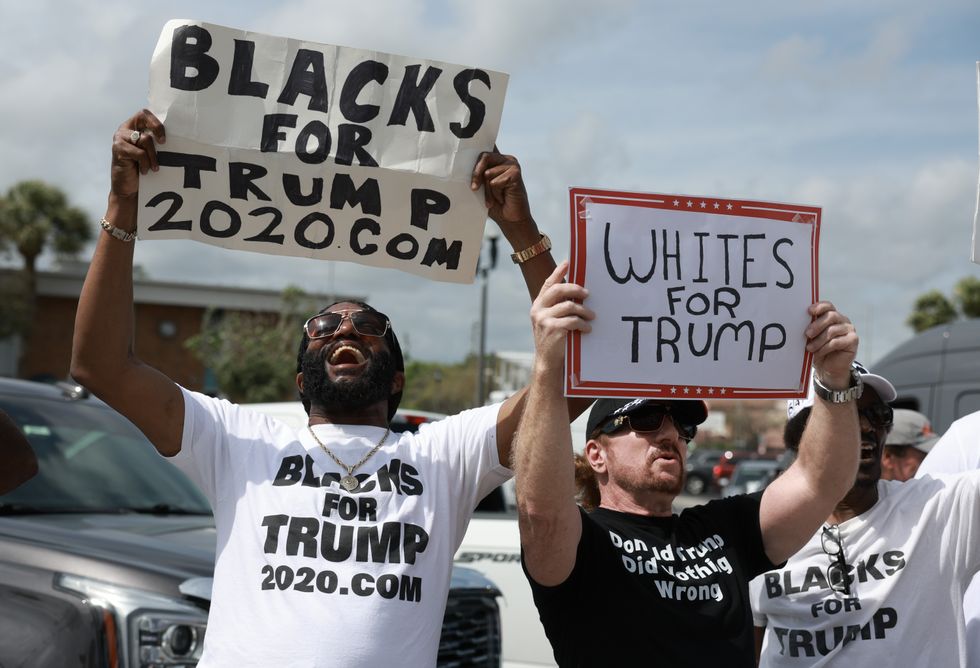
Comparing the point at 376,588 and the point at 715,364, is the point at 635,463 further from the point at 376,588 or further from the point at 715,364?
the point at 376,588

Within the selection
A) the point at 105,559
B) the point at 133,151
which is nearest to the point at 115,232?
the point at 133,151

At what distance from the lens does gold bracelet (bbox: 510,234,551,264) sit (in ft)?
11.0

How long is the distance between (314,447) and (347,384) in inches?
8.7

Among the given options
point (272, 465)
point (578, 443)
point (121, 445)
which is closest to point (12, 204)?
point (578, 443)

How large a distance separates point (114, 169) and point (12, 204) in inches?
1632

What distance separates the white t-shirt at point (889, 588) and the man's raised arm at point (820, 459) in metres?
0.25

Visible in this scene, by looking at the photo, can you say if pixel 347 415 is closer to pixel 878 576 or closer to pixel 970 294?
pixel 878 576

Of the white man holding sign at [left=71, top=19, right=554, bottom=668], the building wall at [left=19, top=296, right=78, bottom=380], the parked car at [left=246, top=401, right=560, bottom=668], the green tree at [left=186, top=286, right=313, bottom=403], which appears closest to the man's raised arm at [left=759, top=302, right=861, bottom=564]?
the white man holding sign at [left=71, top=19, right=554, bottom=668]

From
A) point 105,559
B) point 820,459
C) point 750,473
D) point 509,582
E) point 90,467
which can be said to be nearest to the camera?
point 820,459

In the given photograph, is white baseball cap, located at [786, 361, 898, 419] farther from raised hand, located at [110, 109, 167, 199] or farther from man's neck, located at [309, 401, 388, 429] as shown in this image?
raised hand, located at [110, 109, 167, 199]

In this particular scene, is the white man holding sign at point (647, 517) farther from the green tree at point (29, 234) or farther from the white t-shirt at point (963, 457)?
the green tree at point (29, 234)

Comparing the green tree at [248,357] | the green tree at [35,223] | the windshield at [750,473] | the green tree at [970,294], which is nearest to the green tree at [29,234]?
the green tree at [35,223]

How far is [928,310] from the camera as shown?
48.8 metres

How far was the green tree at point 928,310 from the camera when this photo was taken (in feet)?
156
